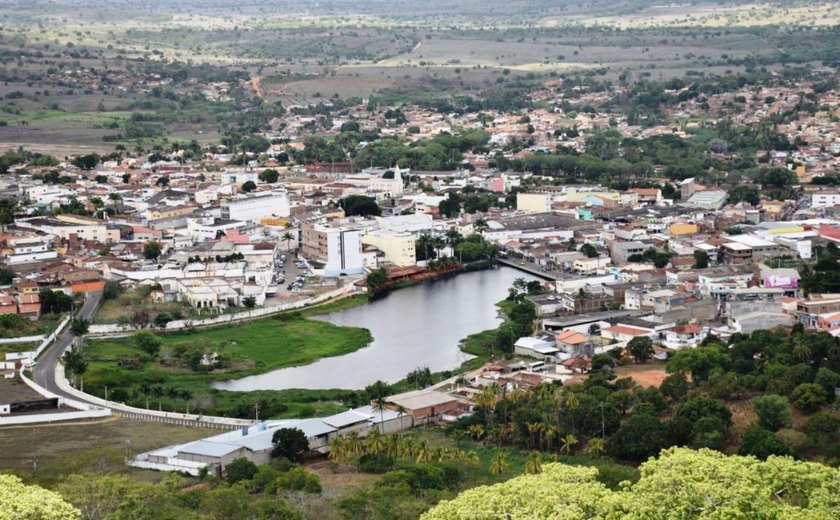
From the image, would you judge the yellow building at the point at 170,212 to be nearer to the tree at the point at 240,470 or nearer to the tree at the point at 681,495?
the tree at the point at 240,470

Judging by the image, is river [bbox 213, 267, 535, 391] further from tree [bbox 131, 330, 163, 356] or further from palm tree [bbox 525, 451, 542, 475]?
palm tree [bbox 525, 451, 542, 475]

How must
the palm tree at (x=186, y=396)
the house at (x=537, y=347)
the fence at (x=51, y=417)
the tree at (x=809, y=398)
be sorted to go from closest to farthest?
the tree at (x=809, y=398), the fence at (x=51, y=417), the palm tree at (x=186, y=396), the house at (x=537, y=347)

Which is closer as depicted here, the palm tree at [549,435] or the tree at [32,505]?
the tree at [32,505]

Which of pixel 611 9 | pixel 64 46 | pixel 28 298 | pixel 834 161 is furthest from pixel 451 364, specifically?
pixel 611 9

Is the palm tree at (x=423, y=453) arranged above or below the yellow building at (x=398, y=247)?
above

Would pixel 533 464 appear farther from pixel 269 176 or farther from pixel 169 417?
pixel 269 176

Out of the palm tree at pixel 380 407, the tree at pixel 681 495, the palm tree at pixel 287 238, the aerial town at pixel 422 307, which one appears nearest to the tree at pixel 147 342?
the aerial town at pixel 422 307

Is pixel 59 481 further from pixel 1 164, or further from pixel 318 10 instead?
pixel 318 10

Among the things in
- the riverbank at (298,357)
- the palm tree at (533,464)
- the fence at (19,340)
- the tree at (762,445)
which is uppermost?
the tree at (762,445)
